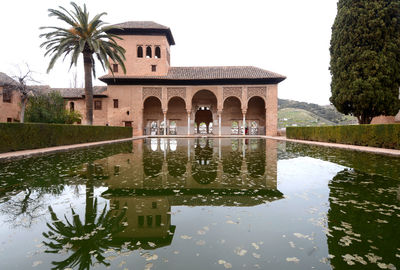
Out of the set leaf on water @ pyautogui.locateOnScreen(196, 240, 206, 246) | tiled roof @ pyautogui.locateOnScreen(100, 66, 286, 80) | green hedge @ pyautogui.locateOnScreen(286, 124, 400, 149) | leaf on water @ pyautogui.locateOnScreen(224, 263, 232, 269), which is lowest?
leaf on water @ pyautogui.locateOnScreen(224, 263, 232, 269)

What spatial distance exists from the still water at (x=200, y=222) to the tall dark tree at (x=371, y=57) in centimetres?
1437

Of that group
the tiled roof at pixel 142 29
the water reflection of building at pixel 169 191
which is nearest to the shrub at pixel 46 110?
the tiled roof at pixel 142 29

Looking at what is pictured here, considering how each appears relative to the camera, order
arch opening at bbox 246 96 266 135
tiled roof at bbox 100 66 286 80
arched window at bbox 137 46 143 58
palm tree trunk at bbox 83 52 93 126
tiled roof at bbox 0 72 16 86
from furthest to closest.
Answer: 1. arch opening at bbox 246 96 266 135
2. arched window at bbox 137 46 143 58
3. tiled roof at bbox 100 66 286 80
4. tiled roof at bbox 0 72 16 86
5. palm tree trunk at bbox 83 52 93 126

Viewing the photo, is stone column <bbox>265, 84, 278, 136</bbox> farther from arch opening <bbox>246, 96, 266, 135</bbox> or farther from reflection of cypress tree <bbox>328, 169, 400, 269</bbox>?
reflection of cypress tree <bbox>328, 169, 400, 269</bbox>

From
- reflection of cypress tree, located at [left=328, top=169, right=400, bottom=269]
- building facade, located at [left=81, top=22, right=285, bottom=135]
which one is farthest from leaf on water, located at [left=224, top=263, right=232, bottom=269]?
building facade, located at [left=81, top=22, right=285, bottom=135]

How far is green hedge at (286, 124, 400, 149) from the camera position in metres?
10.9

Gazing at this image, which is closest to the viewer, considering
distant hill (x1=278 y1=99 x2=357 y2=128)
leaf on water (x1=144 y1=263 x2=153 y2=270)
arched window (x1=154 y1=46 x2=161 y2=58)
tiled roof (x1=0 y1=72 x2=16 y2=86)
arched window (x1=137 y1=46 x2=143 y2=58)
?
leaf on water (x1=144 y1=263 x2=153 y2=270)

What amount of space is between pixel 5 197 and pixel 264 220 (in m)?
3.99

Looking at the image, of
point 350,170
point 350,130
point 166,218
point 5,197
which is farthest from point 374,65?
point 5,197

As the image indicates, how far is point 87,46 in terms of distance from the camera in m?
18.2

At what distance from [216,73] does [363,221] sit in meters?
27.3

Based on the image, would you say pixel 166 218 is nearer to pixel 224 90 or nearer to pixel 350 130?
pixel 350 130

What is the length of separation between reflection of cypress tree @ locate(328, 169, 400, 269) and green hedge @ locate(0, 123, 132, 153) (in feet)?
37.0

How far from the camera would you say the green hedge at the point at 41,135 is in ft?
31.1
